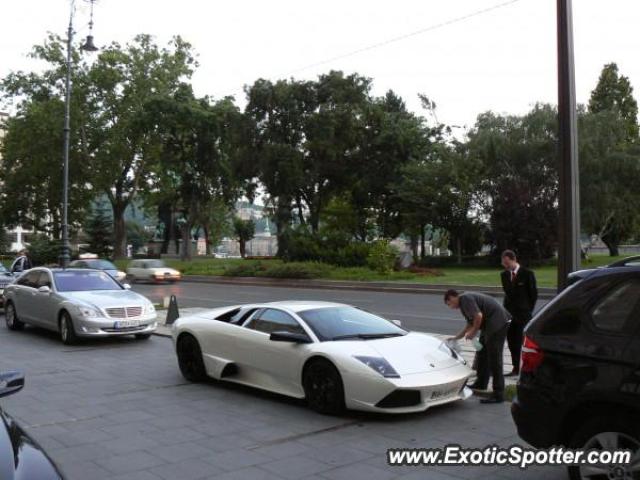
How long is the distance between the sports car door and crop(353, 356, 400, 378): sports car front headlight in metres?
0.82

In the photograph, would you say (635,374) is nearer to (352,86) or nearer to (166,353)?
(166,353)

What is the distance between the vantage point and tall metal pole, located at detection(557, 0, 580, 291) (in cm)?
774

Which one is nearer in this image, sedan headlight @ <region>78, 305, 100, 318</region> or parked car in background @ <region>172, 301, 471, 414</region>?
parked car in background @ <region>172, 301, 471, 414</region>

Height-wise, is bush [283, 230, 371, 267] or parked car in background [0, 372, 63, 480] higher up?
bush [283, 230, 371, 267]

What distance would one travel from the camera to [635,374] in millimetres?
3859

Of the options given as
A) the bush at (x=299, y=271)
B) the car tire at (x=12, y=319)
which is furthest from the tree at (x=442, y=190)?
the car tire at (x=12, y=319)

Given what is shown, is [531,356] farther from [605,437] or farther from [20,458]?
[20,458]

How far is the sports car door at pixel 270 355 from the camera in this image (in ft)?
24.0

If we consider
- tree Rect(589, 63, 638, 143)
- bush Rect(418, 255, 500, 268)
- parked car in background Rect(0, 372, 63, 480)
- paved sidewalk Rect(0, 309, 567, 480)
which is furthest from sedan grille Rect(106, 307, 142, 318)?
tree Rect(589, 63, 638, 143)

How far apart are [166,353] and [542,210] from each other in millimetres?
31312

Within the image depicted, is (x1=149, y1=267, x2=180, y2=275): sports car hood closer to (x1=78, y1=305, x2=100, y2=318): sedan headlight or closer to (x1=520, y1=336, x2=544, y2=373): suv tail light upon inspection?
(x1=78, y1=305, x2=100, y2=318): sedan headlight

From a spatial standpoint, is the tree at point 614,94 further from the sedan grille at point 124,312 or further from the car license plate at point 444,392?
the car license plate at point 444,392

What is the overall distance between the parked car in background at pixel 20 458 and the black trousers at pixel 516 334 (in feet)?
22.0

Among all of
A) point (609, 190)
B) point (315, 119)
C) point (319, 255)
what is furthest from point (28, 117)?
point (609, 190)
